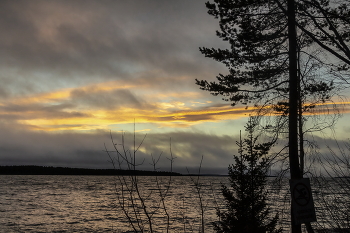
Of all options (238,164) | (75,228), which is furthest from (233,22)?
(75,228)

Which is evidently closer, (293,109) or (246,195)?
(293,109)

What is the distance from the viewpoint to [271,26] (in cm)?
912

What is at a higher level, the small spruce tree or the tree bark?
the tree bark

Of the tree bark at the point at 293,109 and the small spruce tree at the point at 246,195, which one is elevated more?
the tree bark at the point at 293,109

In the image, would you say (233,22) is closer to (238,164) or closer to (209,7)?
(209,7)

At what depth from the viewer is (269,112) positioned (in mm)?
9828

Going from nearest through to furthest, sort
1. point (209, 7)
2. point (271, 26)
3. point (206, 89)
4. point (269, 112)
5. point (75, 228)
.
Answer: point (271, 26)
point (269, 112)
point (209, 7)
point (206, 89)
point (75, 228)

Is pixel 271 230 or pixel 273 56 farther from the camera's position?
pixel 271 230

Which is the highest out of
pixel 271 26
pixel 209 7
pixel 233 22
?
pixel 209 7

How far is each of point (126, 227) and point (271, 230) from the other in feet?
61.6

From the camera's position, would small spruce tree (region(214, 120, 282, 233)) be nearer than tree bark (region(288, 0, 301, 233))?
No

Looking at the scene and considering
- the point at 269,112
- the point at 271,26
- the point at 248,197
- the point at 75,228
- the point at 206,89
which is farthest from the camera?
the point at 75,228

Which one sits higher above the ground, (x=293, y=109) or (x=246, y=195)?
(x=293, y=109)

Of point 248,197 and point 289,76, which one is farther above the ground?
point 289,76
